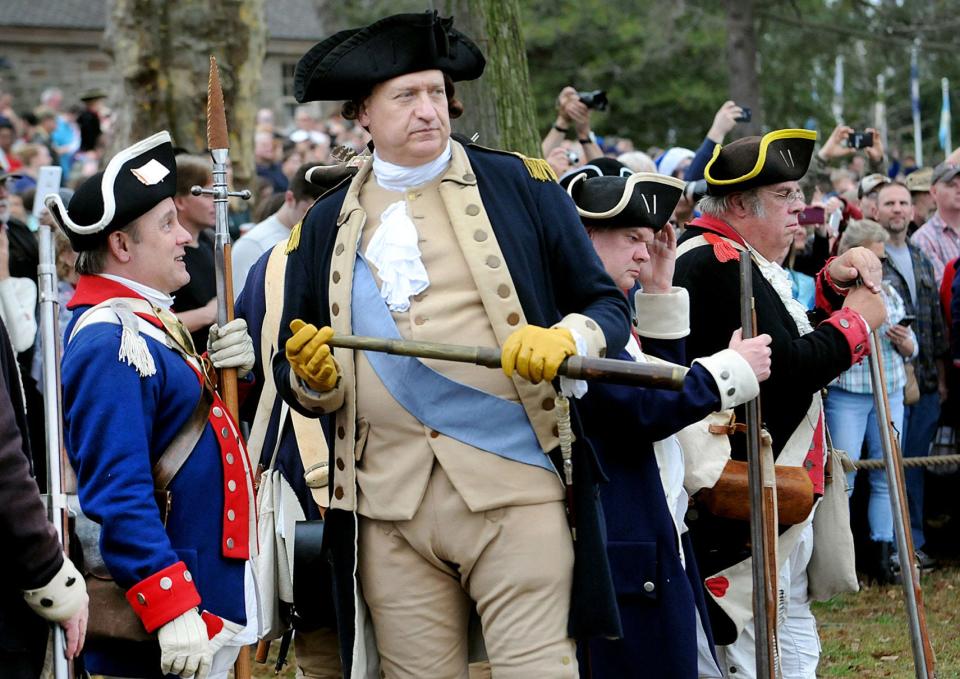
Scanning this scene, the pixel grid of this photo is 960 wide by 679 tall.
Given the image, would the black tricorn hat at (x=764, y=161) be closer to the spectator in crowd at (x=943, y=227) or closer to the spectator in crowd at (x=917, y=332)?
the spectator in crowd at (x=917, y=332)

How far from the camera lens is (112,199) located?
3770 mm

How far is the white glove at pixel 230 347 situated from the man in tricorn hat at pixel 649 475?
103cm

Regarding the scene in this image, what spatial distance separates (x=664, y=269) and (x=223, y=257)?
1.36m

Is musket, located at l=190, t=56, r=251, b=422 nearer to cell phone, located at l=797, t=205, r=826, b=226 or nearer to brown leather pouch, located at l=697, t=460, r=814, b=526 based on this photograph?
brown leather pouch, located at l=697, t=460, r=814, b=526

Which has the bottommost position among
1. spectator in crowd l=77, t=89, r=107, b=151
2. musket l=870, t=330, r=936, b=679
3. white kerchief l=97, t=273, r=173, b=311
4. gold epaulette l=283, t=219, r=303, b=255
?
musket l=870, t=330, r=936, b=679

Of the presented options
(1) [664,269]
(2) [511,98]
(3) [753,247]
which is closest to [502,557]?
(1) [664,269]

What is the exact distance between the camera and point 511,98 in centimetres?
698

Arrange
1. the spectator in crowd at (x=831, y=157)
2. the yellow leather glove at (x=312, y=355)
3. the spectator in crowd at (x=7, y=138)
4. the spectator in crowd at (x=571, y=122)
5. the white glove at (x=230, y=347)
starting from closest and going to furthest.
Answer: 1. the yellow leather glove at (x=312, y=355)
2. the white glove at (x=230, y=347)
3. the spectator in crowd at (x=831, y=157)
4. the spectator in crowd at (x=571, y=122)
5. the spectator in crowd at (x=7, y=138)

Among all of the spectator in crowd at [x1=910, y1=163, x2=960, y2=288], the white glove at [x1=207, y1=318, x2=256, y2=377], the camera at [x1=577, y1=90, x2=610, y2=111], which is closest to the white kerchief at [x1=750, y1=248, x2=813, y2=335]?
the white glove at [x1=207, y1=318, x2=256, y2=377]

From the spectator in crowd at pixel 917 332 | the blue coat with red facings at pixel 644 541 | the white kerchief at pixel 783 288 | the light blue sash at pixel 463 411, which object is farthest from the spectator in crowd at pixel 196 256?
the spectator in crowd at pixel 917 332

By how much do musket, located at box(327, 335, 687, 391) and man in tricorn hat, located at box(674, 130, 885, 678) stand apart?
4.91 feet

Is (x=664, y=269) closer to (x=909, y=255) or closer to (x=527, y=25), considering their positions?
(x=909, y=255)

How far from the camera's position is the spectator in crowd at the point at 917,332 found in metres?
8.25

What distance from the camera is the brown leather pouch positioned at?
14.9 ft
